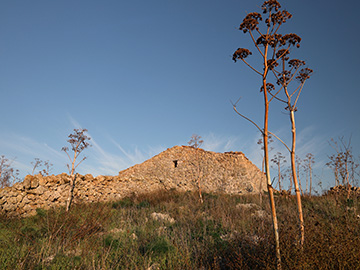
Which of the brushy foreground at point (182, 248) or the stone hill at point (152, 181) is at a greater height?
the stone hill at point (152, 181)

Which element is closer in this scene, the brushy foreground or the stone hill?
the brushy foreground

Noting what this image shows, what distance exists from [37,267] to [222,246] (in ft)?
11.2

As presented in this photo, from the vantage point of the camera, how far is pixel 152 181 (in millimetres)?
20438

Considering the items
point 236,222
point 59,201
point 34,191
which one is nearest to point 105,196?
point 59,201

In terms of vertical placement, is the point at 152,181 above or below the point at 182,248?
above

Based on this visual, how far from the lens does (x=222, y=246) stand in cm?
492

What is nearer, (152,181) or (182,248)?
(182,248)

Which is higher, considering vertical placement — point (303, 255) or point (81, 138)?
point (81, 138)

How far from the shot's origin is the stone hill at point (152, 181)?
11788 millimetres

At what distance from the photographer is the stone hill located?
38.7ft

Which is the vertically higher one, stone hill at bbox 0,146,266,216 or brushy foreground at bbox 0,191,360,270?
stone hill at bbox 0,146,266,216

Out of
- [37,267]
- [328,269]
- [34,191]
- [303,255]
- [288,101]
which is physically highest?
[288,101]

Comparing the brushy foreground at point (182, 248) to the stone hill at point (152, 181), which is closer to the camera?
the brushy foreground at point (182, 248)

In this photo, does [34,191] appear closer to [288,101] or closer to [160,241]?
[160,241]
